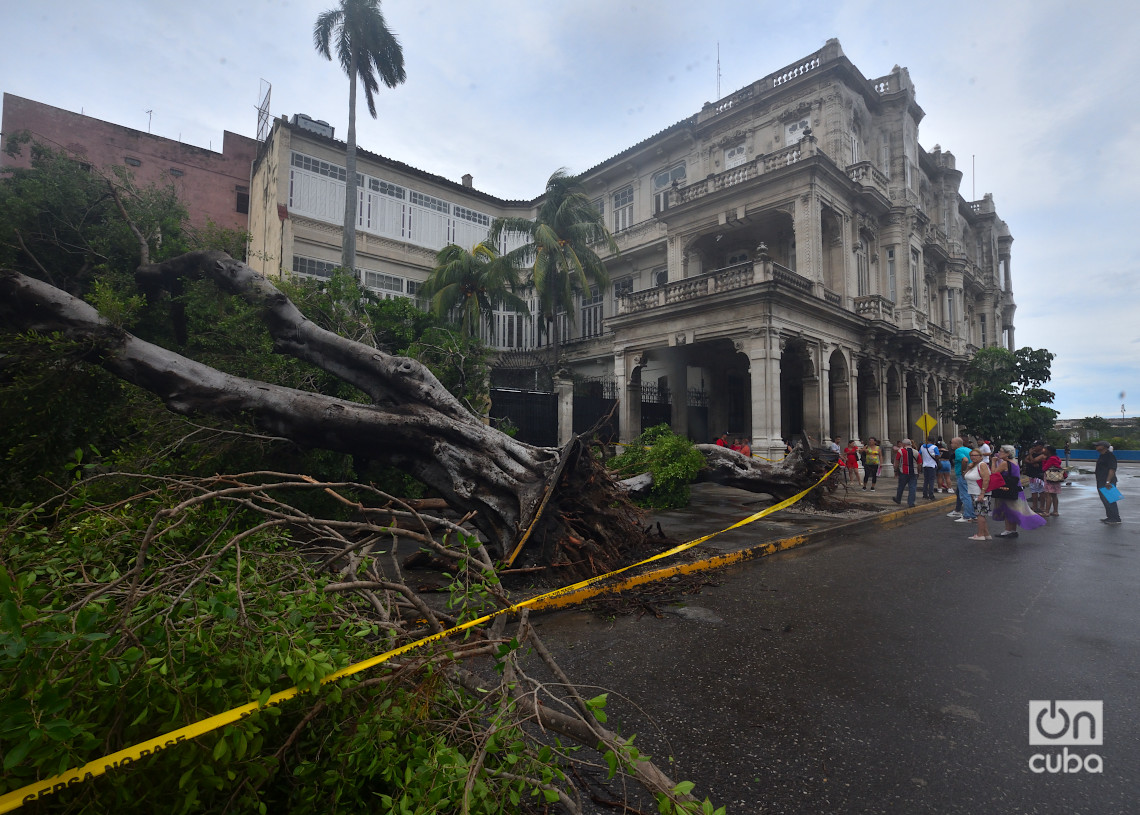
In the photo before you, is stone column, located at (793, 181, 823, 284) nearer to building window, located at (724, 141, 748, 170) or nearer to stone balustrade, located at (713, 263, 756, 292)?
stone balustrade, located at (713, 263, 756, 292)

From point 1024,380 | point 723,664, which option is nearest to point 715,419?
point 1024,380

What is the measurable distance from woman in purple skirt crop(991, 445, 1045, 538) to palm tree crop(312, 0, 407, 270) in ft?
56.3

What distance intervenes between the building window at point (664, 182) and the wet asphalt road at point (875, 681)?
21.1 metres

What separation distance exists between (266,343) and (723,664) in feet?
24.9

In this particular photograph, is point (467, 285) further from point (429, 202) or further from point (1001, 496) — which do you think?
point (1001, 496)

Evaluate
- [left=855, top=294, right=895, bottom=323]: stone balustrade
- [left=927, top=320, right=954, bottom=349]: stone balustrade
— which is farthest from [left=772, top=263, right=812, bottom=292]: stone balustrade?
[left=927, top=320, right=954, bottom=349]: stone balustrade

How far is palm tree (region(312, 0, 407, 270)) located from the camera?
17.1 meters

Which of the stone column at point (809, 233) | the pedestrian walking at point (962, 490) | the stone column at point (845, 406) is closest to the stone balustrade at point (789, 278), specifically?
the stone column at point (809, 233)

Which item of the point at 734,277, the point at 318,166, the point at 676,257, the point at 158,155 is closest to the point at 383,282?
the point at 318,166

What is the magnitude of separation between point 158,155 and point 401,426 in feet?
98.3

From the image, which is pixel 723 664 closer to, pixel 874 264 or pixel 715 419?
pixel 715 419

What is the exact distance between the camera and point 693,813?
5.78ft

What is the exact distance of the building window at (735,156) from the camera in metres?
21.5

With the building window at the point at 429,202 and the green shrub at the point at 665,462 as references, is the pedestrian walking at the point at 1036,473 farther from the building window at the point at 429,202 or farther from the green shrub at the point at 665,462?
the building window at the point at 429,202
